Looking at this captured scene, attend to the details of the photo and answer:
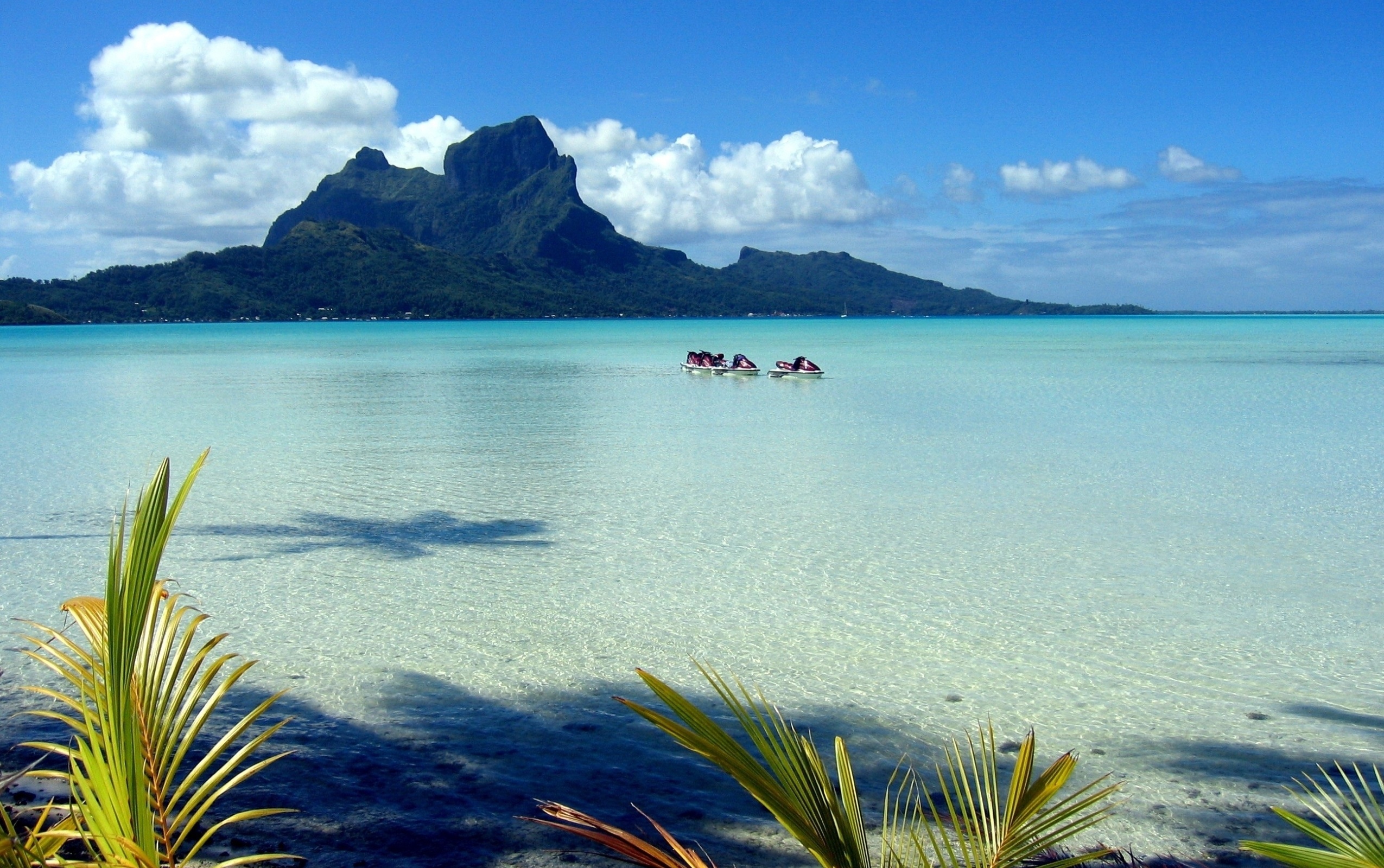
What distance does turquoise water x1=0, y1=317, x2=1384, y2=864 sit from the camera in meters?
4.83

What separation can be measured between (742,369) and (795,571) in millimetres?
23170

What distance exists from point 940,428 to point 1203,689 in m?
11.9

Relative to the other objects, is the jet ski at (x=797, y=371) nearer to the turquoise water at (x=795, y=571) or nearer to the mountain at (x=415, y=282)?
the turquoise water at (x=795, y=571)

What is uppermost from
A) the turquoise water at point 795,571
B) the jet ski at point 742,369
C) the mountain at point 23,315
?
the mountain at point 23,315

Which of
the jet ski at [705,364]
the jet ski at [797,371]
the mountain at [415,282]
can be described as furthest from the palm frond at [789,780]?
the mountain at [415,282]

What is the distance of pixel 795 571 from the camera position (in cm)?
776

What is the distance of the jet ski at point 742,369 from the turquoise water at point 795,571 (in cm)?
1061

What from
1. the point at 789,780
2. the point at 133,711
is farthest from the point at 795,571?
the point at 133,711

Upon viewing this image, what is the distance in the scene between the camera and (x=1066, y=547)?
8.41 meters

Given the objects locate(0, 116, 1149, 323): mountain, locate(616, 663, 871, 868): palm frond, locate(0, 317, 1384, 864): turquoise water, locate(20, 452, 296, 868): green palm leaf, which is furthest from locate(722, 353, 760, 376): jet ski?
locate(0, 116, 1149, 323): mountain

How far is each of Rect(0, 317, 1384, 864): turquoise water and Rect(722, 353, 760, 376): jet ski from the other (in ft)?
34.8

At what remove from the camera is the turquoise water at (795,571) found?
4832 mm

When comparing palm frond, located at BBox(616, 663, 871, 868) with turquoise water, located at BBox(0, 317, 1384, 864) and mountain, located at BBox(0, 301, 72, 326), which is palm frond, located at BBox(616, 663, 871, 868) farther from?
mountain, located at BBox(0, 301, 72, 326)

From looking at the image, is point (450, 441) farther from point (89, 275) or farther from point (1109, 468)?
point (89, 275)
